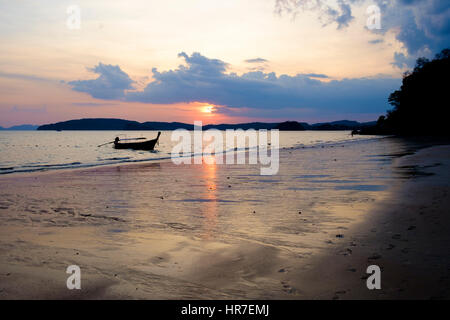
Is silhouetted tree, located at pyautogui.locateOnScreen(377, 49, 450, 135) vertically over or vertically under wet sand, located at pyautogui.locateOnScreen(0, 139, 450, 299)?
over

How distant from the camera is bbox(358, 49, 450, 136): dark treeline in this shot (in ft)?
278

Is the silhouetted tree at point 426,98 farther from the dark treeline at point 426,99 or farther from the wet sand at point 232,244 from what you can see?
the wet sand at point 232,244

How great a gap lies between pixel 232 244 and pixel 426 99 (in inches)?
3842

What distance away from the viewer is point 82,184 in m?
17.9

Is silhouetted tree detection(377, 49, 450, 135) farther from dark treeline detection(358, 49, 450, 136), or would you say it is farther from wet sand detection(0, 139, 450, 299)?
wet sand detection(0, 139, 450, 299)

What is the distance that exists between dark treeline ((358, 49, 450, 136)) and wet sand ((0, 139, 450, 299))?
85.0 meters

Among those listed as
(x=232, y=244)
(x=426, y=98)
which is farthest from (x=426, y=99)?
(x=232, y=244)

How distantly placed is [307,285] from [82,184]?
1554cm

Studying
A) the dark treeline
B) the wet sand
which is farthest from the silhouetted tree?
the wet sand

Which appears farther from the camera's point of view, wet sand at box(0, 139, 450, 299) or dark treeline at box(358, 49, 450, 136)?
dark treeline at box(358, 49, 450, 136)

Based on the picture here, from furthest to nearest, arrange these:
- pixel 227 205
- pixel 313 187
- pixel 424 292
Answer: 1. pixel 313 187
2. pixel 227 205
3. pixel 424 292

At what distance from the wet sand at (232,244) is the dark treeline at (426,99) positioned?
3345 inches
